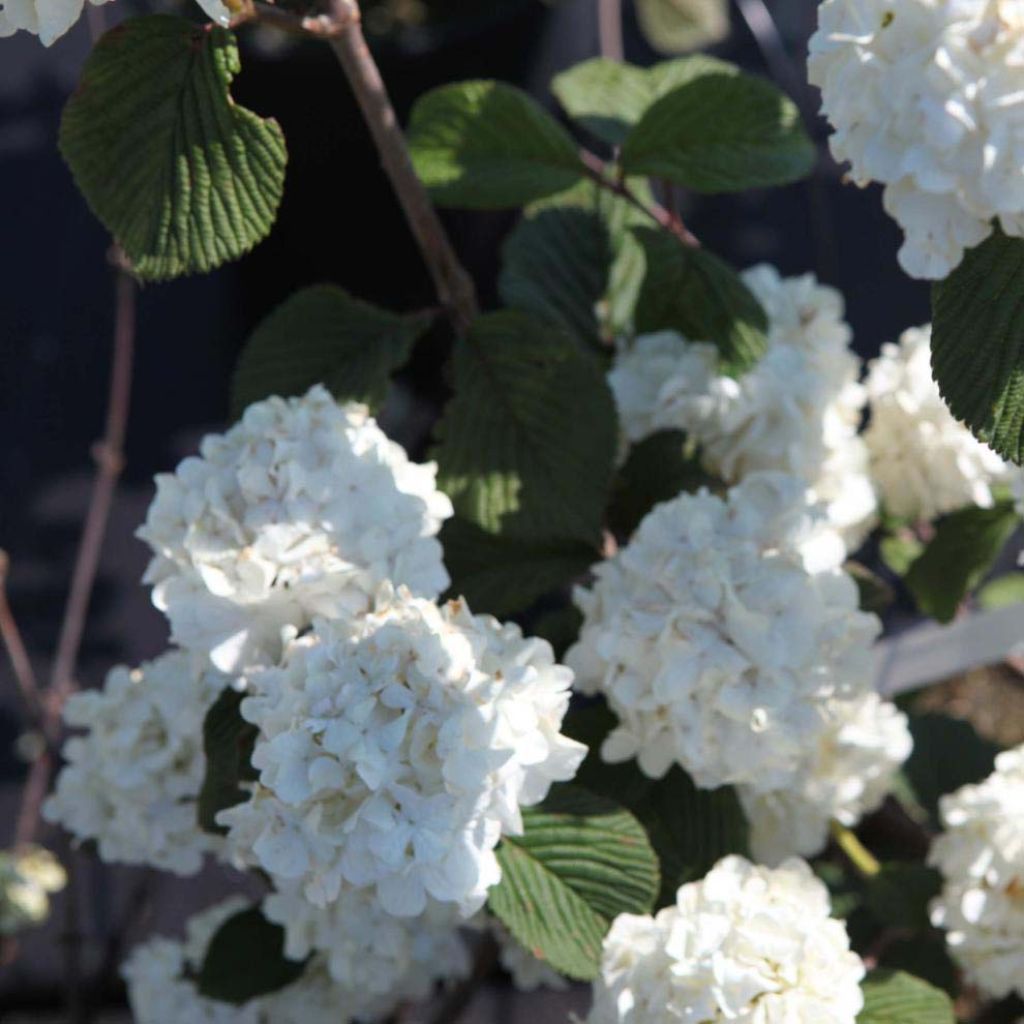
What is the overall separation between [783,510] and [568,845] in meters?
0.26

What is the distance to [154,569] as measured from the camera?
37.2 inches

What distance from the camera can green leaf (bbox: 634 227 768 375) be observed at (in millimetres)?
1146

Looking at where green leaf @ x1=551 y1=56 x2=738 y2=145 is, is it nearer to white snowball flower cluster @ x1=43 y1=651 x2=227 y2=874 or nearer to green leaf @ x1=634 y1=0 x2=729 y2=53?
white snowball flower cluster @ x1=43 y1=651 x2=227 y2=874

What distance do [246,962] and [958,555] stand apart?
0.65 meters

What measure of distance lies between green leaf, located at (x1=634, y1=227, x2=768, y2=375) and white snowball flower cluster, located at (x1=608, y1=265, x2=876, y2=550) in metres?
0.02

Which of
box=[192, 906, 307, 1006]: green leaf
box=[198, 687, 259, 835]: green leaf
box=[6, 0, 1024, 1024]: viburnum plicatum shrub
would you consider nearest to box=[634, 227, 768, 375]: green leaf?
box=[6, 0, 1024, 1024]: viburnum plicatum shrub

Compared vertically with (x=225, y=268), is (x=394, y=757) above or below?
above

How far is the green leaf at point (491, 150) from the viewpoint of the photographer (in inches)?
44.4

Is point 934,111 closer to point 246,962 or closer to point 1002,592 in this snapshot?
point 246,962

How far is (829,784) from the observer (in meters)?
1.10

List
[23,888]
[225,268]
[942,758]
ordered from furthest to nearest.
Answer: [225,268] → [23,888] → [942,758]

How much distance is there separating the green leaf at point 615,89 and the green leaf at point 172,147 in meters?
0.44

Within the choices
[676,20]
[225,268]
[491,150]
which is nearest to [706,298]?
[491,150]

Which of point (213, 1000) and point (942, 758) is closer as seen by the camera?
point (213, 1000)
